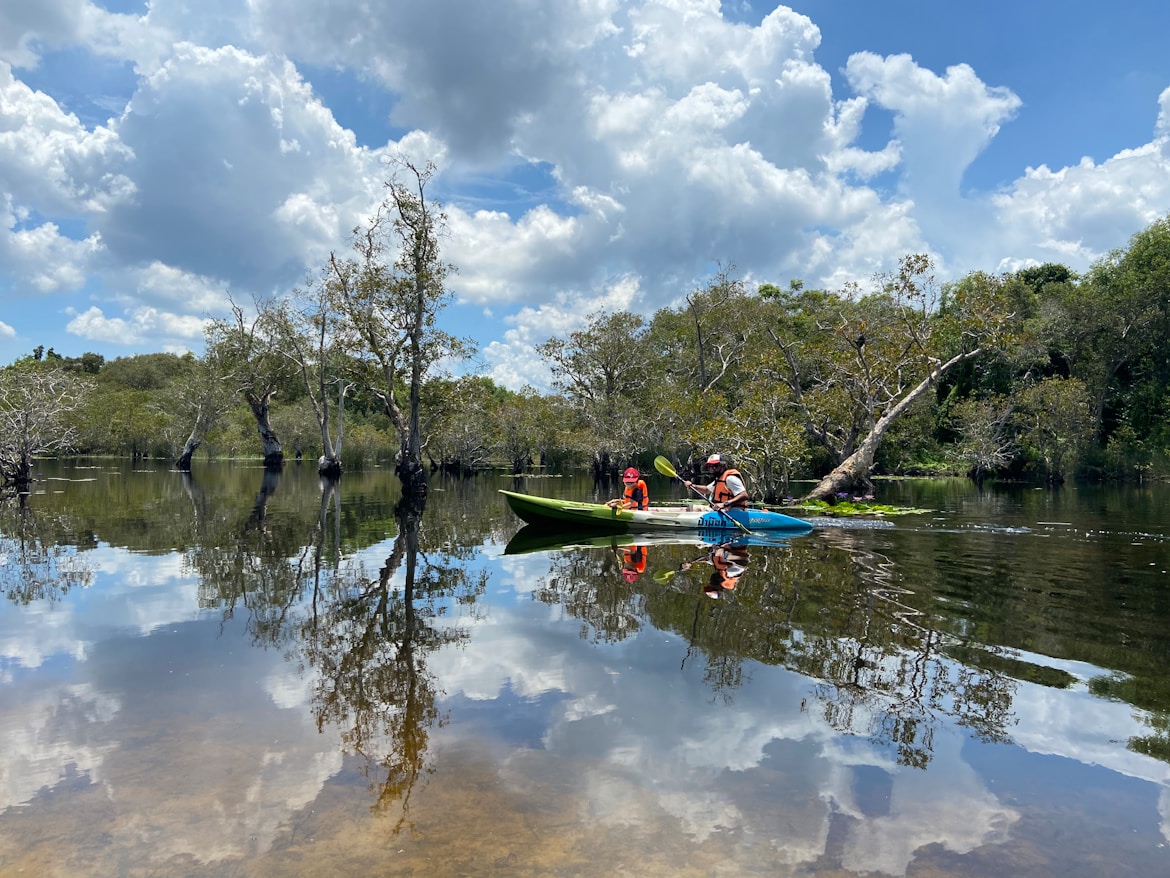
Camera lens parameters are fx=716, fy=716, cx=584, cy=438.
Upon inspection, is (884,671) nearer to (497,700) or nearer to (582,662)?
(582,662)

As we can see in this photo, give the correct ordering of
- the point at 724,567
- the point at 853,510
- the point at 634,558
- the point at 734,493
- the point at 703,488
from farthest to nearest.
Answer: the point at 853,510 → the point at 703,488 → the point at 734,493 → the point at 634,558 → the point at 724,567

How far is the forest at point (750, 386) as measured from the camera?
24625 mm

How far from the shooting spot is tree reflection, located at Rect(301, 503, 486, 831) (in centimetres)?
458

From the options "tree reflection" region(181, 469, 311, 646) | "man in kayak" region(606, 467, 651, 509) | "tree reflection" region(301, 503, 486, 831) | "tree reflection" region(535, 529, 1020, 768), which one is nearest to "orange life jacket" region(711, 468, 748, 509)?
"man in kayak" region(606, 467, 651, 509)

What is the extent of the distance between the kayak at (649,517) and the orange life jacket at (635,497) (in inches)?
7.5

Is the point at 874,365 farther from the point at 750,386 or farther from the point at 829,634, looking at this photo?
the point at 829,634

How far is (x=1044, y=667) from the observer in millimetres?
6352

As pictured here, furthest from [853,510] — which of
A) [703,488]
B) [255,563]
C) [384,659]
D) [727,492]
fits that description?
[384,659]

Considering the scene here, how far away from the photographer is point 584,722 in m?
5.16

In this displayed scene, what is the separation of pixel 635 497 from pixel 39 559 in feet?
35.4

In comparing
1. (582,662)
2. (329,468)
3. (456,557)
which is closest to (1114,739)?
(582,662)

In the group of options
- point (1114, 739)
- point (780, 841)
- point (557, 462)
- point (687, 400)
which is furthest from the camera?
point (557, 462)

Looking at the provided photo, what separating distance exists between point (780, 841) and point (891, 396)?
22799mm

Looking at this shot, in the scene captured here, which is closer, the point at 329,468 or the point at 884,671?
the point at 884,671
